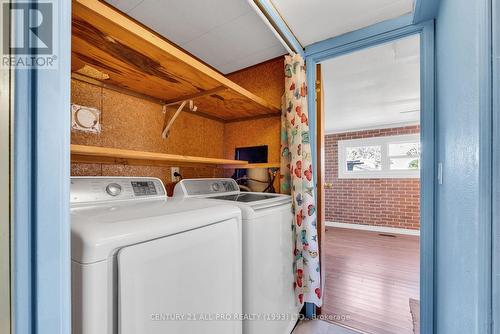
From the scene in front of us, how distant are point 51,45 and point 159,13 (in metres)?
1.23

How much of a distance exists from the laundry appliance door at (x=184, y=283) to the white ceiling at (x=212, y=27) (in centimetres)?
134

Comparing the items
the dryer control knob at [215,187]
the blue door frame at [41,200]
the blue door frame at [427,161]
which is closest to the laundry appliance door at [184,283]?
the blue door frame at [41,200]

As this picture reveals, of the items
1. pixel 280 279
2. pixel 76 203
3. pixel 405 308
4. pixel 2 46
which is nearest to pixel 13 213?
pixel 2 46

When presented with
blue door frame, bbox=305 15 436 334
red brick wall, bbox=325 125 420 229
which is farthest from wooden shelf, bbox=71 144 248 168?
red brick wall, bbox=325 125 420 229

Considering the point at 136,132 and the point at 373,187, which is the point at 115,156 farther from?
the point at 373,187

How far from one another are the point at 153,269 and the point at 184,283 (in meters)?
0.15

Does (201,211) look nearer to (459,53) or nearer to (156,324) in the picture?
(156,324)

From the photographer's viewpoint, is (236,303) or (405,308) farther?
(405,308)

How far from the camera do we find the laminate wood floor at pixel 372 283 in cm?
180

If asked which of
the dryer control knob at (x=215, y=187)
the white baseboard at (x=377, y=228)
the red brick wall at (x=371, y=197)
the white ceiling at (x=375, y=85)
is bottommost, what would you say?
the white baseboard at (x=377, y=228)

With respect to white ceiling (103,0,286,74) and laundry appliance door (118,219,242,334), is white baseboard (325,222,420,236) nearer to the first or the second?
white ceiling (103,0,286,74)

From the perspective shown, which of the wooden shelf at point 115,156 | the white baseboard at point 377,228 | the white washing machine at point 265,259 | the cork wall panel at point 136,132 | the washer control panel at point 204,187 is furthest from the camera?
the white baseboard at point 377,228

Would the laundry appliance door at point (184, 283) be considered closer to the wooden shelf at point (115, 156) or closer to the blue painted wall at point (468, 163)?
the wooden shelf at point (115, 156)

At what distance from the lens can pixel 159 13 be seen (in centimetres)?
141
